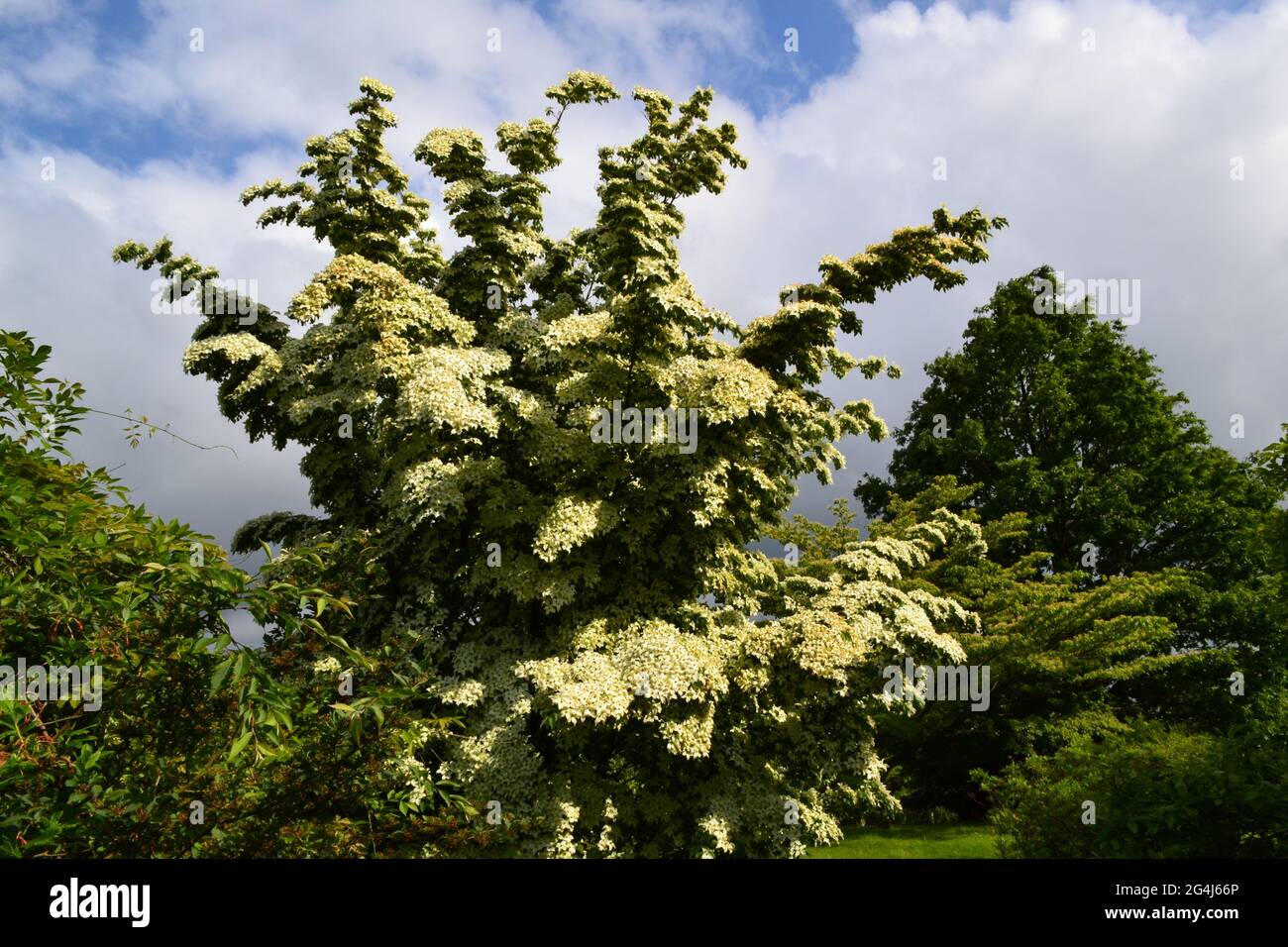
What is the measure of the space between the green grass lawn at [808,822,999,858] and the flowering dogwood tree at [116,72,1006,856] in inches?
162

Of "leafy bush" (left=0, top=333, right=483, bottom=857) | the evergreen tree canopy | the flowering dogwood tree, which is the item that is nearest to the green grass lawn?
the flowering dogwood tree

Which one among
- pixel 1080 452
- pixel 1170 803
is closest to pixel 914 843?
pixel 1170 803

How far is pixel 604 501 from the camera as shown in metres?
10.1

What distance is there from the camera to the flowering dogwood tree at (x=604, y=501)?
9.50 metres

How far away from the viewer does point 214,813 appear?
3920 millimetres

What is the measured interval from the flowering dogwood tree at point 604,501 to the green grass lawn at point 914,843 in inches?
162

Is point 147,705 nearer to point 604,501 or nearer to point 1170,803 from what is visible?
point 604,501

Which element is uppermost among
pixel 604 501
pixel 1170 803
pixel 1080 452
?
pixel 1080 452

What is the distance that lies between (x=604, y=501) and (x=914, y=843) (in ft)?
38.1

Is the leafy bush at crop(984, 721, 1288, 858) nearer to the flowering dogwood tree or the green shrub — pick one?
the green shrub

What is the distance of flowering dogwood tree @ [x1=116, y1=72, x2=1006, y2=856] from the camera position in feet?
31.2
